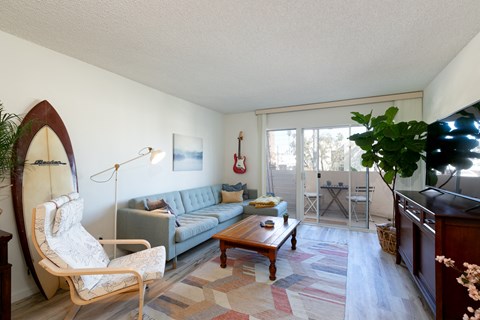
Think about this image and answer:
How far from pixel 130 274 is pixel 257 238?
137cm

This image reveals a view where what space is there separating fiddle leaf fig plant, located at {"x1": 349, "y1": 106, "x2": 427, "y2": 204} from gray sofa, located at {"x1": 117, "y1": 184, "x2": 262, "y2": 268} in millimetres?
2390

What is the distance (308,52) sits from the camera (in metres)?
2.42

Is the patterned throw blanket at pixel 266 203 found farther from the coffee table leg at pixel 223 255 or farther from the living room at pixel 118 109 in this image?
the coffee table leg at pixel 223 255

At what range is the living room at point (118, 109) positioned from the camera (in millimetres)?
2123

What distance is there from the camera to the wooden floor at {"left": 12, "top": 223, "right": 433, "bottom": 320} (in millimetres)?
1877

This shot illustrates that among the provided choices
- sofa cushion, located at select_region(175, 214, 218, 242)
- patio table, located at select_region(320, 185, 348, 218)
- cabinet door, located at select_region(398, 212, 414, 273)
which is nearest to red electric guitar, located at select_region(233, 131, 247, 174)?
patio table, located at select_region(320, 185, 348, 218)

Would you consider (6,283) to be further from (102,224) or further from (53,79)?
(53,79)

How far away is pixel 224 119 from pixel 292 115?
5.57 ft

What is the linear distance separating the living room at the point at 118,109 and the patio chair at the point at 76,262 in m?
0.75

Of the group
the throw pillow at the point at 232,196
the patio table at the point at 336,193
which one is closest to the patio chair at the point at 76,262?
the throw pillow at the point at 232,196

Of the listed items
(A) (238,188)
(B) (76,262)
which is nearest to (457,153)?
(B) (76,262)

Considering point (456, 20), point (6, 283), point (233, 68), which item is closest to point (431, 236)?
point (456, 20)

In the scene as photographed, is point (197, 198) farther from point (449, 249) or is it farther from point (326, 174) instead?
point (449, 249)

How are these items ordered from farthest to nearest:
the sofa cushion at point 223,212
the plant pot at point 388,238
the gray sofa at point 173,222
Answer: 1. the sofa cushion at point 223,212
2. the plant pot at point 388,238
3. the gray sofa at point 173,222
